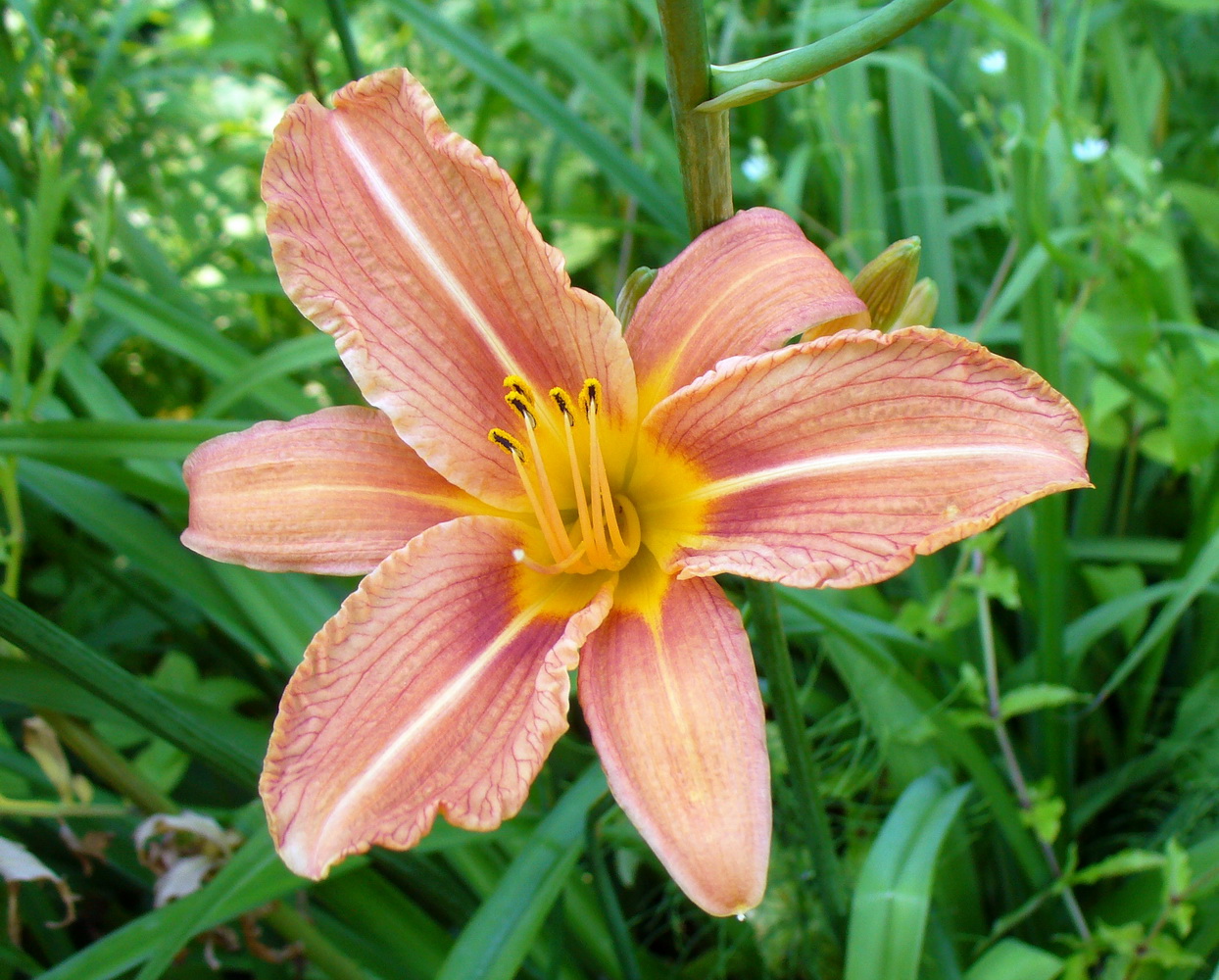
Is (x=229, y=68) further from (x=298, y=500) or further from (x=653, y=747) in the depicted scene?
(x=653, y=747)

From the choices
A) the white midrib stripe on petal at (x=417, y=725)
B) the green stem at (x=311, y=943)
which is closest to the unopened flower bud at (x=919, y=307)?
the white midrib stripe on petal at (x=417, y=725)

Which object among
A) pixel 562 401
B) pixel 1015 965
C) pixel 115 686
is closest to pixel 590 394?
pixel 562 401

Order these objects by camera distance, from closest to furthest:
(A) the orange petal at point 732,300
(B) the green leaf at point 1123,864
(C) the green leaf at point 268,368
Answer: (A) the orange petal at point 732,300, (B) the green leaf at point 1123,864, (C) the green leaf at point 268,368

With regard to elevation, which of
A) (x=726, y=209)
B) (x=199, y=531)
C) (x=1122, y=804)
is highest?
(x=726, y=209)

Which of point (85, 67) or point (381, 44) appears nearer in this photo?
point (85, 67)

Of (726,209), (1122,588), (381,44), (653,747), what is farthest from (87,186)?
(1122,588)

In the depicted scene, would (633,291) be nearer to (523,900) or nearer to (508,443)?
(508,443)

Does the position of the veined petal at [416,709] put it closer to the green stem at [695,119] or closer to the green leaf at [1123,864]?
the green stem at [695,119]

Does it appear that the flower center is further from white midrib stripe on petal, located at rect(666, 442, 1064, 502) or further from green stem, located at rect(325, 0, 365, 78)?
green stem, located at rect(325, 0, 365, 78)
